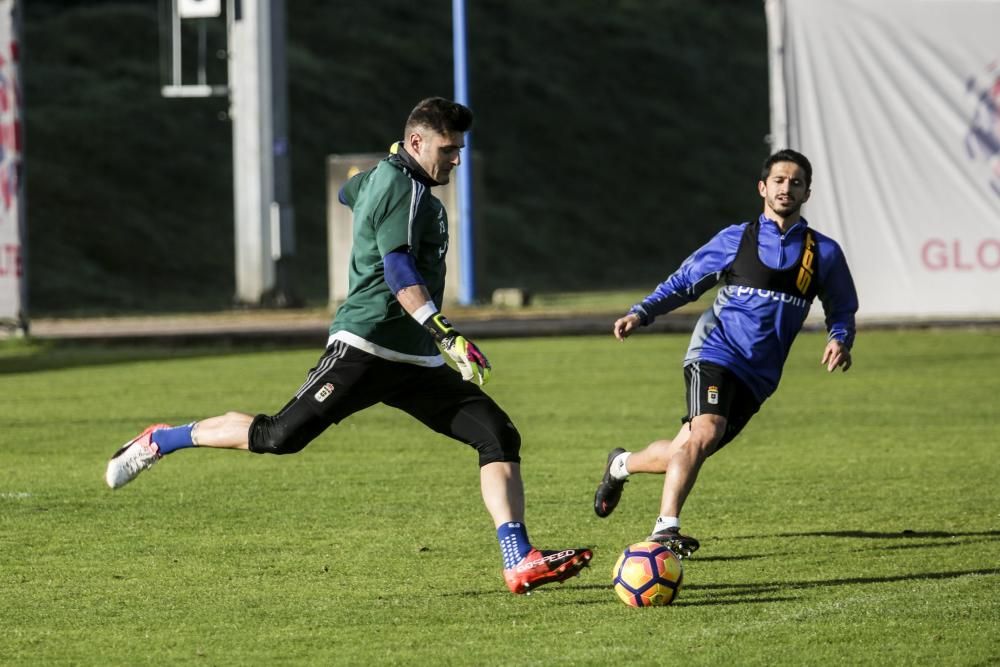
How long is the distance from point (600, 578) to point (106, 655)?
2308mm

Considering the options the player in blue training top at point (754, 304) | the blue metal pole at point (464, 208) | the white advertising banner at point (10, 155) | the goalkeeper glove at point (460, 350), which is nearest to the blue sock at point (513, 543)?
the goalkeeper glove at point (460, 350)

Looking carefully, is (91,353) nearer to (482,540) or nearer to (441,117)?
(482,540)

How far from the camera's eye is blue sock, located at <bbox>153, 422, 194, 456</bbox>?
26.1ft

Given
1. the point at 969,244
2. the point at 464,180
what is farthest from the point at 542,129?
the point at 969,244

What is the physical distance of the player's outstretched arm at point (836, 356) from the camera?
26.3ft

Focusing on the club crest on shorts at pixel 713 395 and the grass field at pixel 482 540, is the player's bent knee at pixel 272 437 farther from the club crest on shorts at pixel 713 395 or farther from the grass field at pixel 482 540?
the club crest on shorts at pixel 713 395

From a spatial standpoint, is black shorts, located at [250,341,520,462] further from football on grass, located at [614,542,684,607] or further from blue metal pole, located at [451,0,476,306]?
blue metal pole, located at [451,0,476,306]

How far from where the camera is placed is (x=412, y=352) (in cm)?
744

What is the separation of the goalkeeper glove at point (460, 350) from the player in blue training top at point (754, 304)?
125cm

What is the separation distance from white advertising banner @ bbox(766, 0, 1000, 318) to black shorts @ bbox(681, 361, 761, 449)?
12.3 metres

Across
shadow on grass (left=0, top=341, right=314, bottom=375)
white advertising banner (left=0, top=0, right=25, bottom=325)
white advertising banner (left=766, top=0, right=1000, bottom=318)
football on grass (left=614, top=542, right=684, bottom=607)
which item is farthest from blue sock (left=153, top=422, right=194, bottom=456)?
white advertising banner (left=766, top=0, right=1000, bottom=318)

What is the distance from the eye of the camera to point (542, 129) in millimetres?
53281

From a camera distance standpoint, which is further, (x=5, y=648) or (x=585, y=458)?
(x=585, y=458)

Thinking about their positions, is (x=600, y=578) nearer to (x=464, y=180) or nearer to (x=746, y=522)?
(x=746, y=522)
